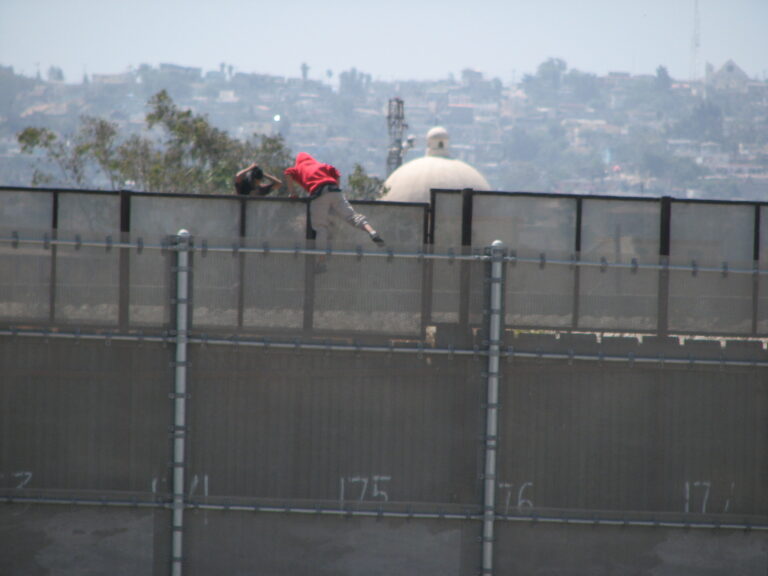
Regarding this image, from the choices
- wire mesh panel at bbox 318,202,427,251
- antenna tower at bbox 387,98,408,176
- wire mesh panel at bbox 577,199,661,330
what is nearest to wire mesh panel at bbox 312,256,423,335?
wire mesh panel at bbox 577,199,661,330

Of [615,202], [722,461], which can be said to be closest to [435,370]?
[722,461]

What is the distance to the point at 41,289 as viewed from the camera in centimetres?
734

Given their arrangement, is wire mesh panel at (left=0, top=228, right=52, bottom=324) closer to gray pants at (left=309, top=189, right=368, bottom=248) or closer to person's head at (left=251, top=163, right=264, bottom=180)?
Result: gray pants at (left=309, top=189, right=368, bottom=248)

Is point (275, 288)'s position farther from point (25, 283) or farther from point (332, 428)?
point (25, 283)

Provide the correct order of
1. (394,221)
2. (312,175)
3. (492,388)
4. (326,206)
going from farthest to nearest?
(394,221), (312,175), (326,206), (492,388)

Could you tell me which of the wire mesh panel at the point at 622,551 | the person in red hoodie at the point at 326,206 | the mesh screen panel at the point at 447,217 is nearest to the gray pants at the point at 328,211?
the person in red hoodie at the point at 326,206

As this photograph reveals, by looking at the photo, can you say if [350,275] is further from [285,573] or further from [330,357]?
[285,573]

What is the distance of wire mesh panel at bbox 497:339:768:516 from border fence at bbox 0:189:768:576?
15 mm

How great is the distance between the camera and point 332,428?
7.34 meters

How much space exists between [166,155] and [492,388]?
170ft

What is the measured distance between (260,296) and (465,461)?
185 centimetres

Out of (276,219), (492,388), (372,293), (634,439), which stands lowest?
(634,439)

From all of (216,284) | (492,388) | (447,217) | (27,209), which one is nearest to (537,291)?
(492,388)

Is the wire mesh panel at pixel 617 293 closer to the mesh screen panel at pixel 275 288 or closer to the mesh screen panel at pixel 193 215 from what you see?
the mesh screen panel at pixel 275 288
